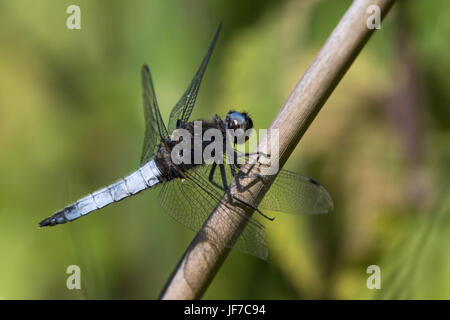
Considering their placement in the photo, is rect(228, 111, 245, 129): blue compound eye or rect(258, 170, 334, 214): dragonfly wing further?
rect(228, 111, 245, 129): blue compound eye

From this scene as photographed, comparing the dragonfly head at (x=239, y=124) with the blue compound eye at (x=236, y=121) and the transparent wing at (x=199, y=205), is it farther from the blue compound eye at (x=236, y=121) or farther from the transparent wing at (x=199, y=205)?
the transparent wing at (x=199, y=205)

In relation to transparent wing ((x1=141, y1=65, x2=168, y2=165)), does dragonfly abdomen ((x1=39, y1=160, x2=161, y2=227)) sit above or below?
below

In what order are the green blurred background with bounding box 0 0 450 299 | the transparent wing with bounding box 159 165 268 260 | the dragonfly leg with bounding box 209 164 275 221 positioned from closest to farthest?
the dragonfly leg with bounding box 209 164 275 221
the transparent wing with bounding box 159 165 268 260
the green blurred background with bounding box 0 0 450 299

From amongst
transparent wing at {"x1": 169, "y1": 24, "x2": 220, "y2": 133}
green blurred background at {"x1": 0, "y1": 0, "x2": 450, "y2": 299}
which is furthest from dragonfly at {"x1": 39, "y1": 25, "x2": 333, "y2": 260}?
green blurred background at {"x1": 0, "y1": 0, "x2": 450, "y2": 299}

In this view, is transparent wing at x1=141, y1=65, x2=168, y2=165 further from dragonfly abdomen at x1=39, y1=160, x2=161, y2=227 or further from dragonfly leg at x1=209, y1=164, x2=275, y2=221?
dragonfly leg at x1=209, y1=164, x2=275, y2=221

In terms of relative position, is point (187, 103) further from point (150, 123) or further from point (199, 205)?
point (199, 205)
